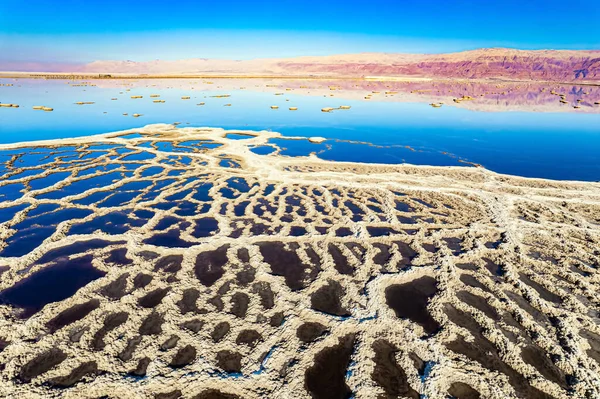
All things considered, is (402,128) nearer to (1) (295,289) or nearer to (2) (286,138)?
(2) (286,138)

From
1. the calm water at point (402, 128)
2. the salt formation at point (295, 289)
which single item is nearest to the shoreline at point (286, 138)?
the calm water at point (402, 128)

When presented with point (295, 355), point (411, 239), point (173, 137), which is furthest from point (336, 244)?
point (173, 137)

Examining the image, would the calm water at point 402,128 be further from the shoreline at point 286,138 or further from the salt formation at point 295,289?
the salt formation at point 295,289

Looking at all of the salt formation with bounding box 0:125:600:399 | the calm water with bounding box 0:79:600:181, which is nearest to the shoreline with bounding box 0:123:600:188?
the calm water with bounding box 0:79:600:181

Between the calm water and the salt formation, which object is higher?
the calm water

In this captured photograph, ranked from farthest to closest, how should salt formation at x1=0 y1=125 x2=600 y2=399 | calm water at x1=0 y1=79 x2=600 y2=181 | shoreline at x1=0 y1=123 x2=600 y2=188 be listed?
calm water at x1=0 y1=79 x2=600 y2=181, shoreline at x1=0 y1=123 x2=600 y2=188, salt formation at x1=0 y1=125 x2=600 y2=399

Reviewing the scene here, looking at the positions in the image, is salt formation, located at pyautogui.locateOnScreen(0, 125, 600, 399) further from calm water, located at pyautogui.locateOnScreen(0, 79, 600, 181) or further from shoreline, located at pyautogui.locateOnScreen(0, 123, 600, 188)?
calm water, located at pyautogui.locateOnScreen(0, 79, 600, 181)

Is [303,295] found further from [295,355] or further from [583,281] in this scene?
[583,281]

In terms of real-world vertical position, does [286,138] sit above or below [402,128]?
below

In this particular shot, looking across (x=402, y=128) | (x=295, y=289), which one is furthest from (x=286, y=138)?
(x=295, y=289)
